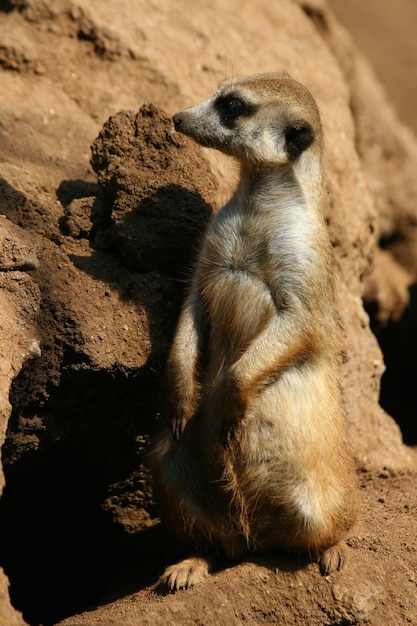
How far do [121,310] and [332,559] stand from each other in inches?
59.1

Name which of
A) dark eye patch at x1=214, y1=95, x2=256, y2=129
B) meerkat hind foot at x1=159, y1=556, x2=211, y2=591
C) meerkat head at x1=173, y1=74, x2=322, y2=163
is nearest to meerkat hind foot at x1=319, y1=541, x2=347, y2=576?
meerkat hind foot at x1=159, y1=556, x2=211, y2=591

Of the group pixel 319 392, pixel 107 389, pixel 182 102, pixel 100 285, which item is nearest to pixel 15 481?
pixel 107 389

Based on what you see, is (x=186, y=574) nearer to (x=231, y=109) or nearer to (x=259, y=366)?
(x=259, y=366)

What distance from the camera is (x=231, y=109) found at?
3879mm

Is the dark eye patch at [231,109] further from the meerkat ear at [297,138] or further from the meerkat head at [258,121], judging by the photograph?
the meerkat ear at [297,138]

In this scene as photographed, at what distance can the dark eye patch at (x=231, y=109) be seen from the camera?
3857 mm

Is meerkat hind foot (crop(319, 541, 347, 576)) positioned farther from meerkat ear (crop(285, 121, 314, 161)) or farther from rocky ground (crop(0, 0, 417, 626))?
meerkat ear (crop(285, 121, 314, 161))

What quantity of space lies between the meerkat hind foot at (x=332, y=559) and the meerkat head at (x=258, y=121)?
5.87 ft

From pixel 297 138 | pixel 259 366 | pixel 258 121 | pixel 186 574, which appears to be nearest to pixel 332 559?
pixel 186 574

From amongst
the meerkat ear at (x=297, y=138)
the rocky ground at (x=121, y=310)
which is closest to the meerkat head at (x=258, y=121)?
the meerkat ear at (x=297, y=138)

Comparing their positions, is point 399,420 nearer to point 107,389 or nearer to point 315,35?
point 315,35

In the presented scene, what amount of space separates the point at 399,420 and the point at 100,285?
432cm

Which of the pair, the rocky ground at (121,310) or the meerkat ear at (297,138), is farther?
the meerkat ear at (297,138)

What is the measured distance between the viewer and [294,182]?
3787mm
